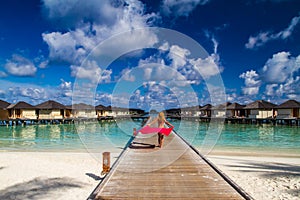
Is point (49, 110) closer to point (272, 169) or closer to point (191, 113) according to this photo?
point (272, 169)

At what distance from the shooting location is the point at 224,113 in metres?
48.8

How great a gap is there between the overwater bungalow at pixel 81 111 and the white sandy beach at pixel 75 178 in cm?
3635

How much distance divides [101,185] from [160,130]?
4152 mm

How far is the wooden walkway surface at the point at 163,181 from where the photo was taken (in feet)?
14.0

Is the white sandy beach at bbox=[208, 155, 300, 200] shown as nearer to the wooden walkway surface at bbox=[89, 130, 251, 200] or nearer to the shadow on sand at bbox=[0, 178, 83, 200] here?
the wooden walkway surface at bbox=[89, 130, 251, 200]

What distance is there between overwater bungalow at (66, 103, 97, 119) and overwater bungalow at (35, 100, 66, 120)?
3455 millimetres

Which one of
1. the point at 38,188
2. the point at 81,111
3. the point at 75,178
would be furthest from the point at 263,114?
the point at 38,188

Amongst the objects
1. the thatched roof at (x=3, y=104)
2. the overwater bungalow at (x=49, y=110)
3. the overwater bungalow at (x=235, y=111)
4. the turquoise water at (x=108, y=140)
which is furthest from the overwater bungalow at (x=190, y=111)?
the thatched roof at (x=3, y=104)

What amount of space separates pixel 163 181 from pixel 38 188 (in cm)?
400

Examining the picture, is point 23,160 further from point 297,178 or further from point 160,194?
point 297,178

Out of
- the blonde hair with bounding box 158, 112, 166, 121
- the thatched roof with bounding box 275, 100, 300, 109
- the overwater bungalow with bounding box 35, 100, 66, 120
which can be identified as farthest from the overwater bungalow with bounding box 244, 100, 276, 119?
the blonde hair with bounding box 158, 112, 166, 121

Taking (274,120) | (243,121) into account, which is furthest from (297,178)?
(243,121)

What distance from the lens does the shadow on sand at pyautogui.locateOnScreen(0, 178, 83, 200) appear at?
20.4 feet

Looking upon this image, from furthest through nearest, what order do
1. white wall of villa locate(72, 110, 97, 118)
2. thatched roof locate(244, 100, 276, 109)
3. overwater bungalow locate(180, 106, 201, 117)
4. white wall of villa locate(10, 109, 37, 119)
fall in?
1. overwater bungalow locate(180, 106, 201, 117)
2. white wall of villa locate(72, 110, 97, 118)
3. white wall of villa locate(10, 109, 37, 119)
4. thatched roof locate(244, 100, 276, 109)
